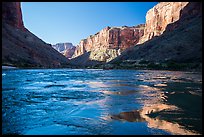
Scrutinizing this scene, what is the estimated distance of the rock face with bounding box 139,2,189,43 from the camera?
115m

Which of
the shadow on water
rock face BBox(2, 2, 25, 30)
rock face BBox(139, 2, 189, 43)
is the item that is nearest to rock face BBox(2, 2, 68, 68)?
rock face BBox(2, 2, 25, 30)

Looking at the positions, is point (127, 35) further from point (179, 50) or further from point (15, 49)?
point (15, 49)

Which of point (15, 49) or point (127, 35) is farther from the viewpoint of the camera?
point (127, 35)

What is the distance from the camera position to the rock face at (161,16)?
115 metres

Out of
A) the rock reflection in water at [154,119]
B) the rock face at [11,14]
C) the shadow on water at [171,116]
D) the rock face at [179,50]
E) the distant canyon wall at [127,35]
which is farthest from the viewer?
the distant canyon wall at [127,35]

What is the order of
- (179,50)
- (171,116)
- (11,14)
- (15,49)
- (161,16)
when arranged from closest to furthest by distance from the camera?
(171,116) < (179,50) < (15,49) < (11,14) < (161,16)

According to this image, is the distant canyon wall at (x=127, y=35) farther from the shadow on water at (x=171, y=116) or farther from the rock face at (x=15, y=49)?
the shadow on water at (x=171, y=116)

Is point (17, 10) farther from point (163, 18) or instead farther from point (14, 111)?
point (14, 111)

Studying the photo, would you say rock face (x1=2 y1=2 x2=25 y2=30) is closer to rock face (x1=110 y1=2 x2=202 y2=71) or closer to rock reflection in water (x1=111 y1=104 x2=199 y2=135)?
rock face (x1=110 y1=2 x2=202 y2=71)

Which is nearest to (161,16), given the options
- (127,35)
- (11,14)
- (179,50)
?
(127,35)

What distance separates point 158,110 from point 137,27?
183738mm

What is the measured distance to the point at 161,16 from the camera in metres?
129

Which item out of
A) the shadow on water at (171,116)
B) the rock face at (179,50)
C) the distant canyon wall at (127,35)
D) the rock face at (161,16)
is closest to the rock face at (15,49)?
the rock face at (179,50)

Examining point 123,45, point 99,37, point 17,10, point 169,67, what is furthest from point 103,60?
point 169,67
